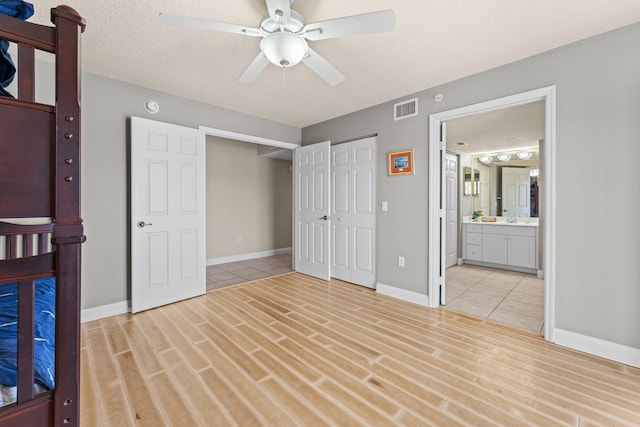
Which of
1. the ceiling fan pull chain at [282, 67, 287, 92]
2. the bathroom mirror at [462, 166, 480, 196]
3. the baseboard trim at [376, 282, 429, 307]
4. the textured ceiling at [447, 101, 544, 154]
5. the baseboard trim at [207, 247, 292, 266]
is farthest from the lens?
the bathroom mirror at [462, 166, 480, 196]

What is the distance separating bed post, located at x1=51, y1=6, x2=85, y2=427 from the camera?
72 cm

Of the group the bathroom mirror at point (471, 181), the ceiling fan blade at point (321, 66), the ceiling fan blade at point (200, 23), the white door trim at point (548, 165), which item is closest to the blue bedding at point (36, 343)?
the ceiling fan blade at point (200, 23)

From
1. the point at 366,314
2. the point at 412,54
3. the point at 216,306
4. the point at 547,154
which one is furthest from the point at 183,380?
the point at 547,154

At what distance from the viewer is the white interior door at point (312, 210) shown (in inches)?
162

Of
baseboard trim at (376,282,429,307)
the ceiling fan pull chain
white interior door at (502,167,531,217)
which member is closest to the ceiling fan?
the ceiling fan pull chain

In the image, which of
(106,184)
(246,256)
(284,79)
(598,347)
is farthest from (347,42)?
(246,256)

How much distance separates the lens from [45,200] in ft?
2.35

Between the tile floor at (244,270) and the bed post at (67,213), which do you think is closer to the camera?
the bed post at (67,213)

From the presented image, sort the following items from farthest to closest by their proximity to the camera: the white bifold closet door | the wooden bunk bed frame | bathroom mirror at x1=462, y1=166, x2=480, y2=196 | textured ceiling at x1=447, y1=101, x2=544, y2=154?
bathroom mirror at x1=462, y1=166, x2=480, y2=196 < the white bifold closet door < textured ceiling at x1=447, y1=101, x2=544, y2=154 < the wooden bunk bed frame

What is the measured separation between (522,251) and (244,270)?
478 centimetres

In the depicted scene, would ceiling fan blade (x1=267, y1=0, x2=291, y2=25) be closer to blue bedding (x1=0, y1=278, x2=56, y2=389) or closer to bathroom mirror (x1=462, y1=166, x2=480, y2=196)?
blue bedding (x1=0, y1=278, x2=56, y2=389)

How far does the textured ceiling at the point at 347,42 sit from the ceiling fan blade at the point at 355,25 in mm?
233

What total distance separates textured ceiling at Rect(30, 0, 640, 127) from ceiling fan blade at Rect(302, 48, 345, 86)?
0.25 meters

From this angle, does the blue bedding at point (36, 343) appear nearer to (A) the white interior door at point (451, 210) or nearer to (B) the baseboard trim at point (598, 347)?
(B) the baseboard trim at point (598, 347)
